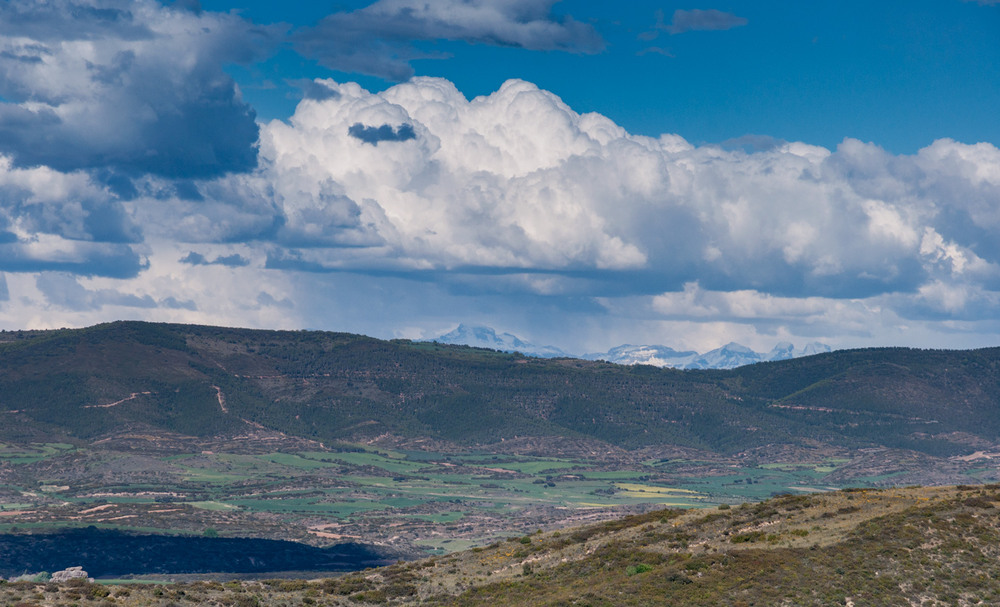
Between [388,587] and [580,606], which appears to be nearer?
[580,606]

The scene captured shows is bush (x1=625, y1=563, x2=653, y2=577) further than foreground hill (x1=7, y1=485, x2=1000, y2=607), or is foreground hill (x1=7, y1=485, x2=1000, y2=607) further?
bush (x1=625, y1=563, x2=653, y2=577)

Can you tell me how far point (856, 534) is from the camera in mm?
92438

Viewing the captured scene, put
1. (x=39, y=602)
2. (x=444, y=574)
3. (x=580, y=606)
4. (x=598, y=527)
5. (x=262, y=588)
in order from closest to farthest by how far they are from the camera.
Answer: (x=39, y=602)
(x=580, y=606)
(x=262, y=588)
(x=444, y=574)
(x=598, y=527)

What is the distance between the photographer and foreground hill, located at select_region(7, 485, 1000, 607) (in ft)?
269

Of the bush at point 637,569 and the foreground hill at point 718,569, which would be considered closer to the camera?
the foreground hill at point 718,569

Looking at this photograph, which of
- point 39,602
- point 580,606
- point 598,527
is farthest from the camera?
point 598,527

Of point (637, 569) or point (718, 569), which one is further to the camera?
point (637, 569)

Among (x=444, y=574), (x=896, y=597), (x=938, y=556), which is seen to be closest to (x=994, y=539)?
(x=938, y=556)

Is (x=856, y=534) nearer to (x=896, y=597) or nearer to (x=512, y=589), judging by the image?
(x=896, y=597)

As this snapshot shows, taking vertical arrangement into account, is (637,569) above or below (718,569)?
below

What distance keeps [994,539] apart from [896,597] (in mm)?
14721

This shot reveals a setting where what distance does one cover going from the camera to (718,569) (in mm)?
86250

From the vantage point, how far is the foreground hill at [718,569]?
269ft

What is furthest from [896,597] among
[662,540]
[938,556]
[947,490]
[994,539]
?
[947,490]
